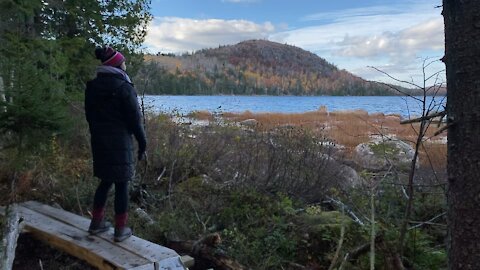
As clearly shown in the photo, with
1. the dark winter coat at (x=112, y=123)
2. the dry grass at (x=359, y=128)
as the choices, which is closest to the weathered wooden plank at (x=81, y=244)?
the dark winter coat at (x=112, y=123)

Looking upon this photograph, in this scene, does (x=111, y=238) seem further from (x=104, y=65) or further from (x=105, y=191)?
(x=104, y=65)

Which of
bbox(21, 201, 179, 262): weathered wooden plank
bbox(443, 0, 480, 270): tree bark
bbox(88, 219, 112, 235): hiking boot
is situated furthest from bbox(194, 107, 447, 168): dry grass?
bbox(88, 219, 112, 235): hiking boot

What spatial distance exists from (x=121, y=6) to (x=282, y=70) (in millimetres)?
124118

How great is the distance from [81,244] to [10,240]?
66 cm

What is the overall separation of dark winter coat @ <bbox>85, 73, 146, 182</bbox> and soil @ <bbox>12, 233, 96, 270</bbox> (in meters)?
1.04

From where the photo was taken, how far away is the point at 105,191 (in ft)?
16.1

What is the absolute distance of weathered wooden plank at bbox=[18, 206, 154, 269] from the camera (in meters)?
4.28

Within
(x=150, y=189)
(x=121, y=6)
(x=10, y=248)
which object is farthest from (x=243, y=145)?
(x=121, y=6)

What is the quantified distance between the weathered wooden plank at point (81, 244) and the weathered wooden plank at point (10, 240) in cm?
36

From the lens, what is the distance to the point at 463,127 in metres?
2.86

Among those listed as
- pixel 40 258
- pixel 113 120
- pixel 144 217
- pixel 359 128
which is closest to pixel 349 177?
pixel 144 217

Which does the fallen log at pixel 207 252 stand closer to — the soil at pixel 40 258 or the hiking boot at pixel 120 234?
the hiking boot at pixel 120 234

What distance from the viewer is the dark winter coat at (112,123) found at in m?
4.52

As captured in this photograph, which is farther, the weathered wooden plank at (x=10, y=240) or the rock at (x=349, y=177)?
the rock at (x=349, y=177)
